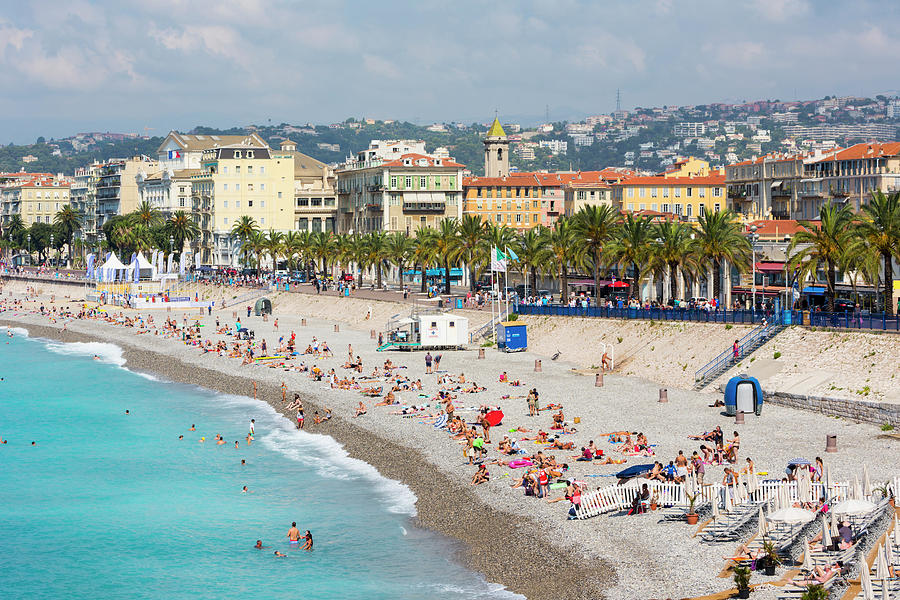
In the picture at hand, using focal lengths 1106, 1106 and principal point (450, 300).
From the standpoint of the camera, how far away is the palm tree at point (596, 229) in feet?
224

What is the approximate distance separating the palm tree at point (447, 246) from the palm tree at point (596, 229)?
16557 mm

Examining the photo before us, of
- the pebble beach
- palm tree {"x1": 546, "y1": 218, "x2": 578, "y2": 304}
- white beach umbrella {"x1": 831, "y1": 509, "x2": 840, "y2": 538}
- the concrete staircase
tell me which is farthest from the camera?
palm tree {"x1": 546, "y1": 218, "x2": 578, "y2": 304}

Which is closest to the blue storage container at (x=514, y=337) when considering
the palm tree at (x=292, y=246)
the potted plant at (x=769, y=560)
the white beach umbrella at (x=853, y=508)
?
the white beach umbrella at (x=853, y=508)

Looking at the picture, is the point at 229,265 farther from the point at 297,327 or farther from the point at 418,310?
the point at 418,310

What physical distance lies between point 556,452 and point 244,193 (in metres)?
113

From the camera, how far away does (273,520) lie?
35.2 meters

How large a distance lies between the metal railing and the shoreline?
15.7 metres

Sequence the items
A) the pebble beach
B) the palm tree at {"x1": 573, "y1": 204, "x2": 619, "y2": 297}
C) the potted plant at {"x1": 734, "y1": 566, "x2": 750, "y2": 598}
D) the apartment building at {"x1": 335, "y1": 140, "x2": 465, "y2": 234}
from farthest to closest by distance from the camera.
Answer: the apartment building at {"x1": 335, "y1": 140, "x2": 465, "y2": 234} < the palm tree at {"x1": 573, "y1": 204, "x2": 619, "y2": 297} < the pebble beach < the potted plant at {"x1": 734, "y1": 566, "x2": 750, "y2": 598}

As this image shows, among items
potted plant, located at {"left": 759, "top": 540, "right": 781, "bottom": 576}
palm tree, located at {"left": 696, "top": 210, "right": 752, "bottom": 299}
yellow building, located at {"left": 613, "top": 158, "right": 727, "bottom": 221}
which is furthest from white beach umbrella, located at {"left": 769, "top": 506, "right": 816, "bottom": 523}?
yellow building, located at {"left": 613, "top": 158, "right": 727, "bottom": 221}

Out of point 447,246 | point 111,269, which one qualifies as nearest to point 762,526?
point 447,246

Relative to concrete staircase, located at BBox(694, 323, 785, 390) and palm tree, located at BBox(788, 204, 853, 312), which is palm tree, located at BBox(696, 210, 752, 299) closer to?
palm tree, located at BBox(788, 204, 853, 312)

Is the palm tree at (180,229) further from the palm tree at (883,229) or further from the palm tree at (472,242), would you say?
the palm tree at (883,229)

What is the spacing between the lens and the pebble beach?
1064 inches

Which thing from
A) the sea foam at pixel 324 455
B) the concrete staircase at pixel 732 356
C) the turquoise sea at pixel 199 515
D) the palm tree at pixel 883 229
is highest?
the palm tree at pixel 883 229
